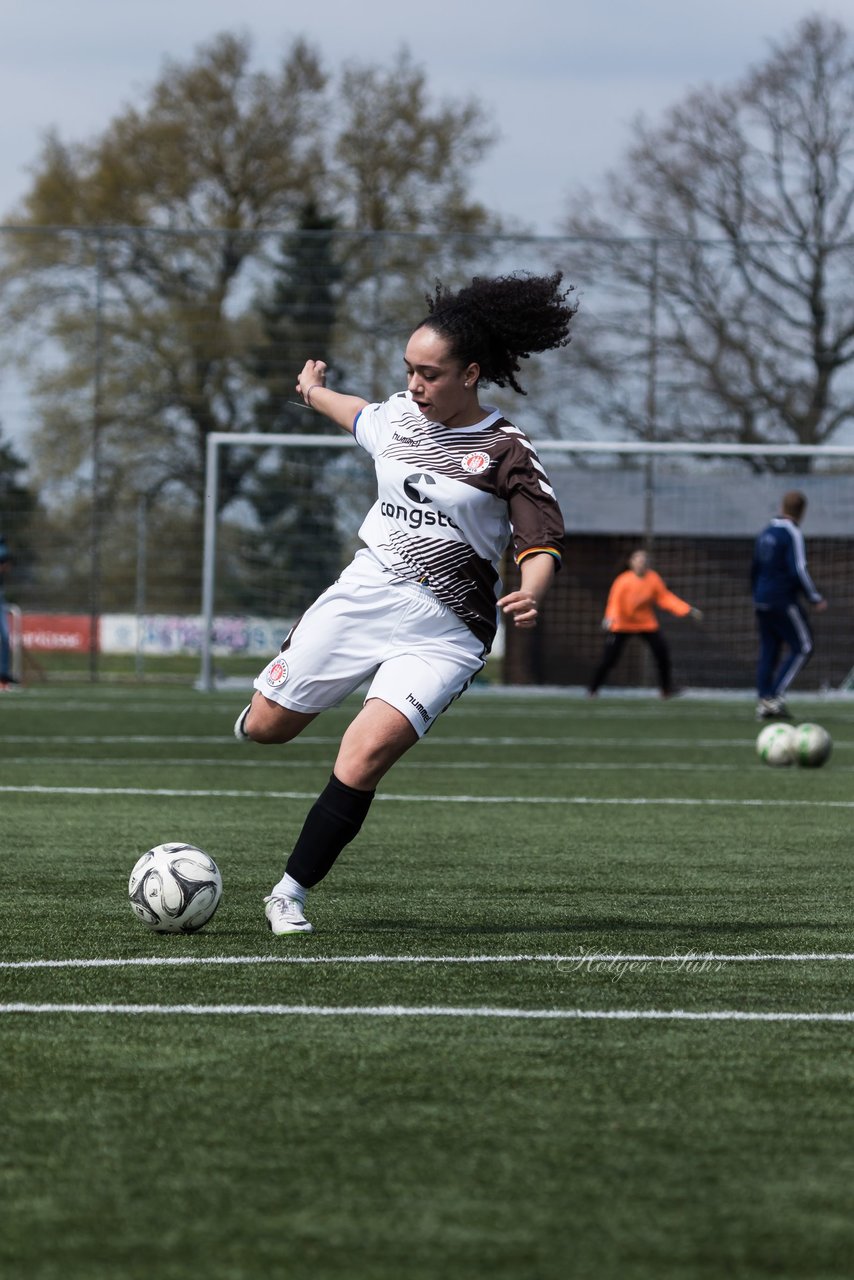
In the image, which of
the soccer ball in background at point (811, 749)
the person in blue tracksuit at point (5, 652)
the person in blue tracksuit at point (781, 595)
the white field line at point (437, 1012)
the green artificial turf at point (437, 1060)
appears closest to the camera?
the green artificial turf at point (437, 1060)

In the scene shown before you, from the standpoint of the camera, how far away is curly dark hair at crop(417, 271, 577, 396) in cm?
533

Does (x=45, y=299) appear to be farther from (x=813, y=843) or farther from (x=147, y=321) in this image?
(x=813, y=843)

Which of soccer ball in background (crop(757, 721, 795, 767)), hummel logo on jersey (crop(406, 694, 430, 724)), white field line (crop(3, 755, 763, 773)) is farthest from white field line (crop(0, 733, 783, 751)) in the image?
hummel logo on jersey (crop(406, 694, 430, 724))

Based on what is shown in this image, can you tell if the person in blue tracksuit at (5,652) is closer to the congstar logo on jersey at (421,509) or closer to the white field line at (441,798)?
the white field line at (441,798)

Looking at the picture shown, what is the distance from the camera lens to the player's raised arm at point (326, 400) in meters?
5.77

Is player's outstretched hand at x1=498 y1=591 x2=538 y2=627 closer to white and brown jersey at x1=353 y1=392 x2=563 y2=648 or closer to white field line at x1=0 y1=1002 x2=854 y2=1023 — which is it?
white and brown jersey at x1=353 y1=392 x2=563 y2=648

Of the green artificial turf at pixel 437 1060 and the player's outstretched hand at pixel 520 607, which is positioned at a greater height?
the player's outstretched hand at pixel 520 607

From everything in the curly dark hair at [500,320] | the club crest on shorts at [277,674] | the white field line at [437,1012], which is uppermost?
the curly dark hair at [500,320]

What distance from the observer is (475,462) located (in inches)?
207

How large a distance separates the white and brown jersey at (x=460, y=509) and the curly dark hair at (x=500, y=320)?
20 centimetres

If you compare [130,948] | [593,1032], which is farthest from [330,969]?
[593,1032]

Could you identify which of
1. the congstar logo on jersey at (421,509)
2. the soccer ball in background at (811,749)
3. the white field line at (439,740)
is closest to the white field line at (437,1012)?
the congstar logo on jersey at (421,509)

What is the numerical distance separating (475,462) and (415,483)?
19 cm

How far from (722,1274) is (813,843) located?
5.66m
